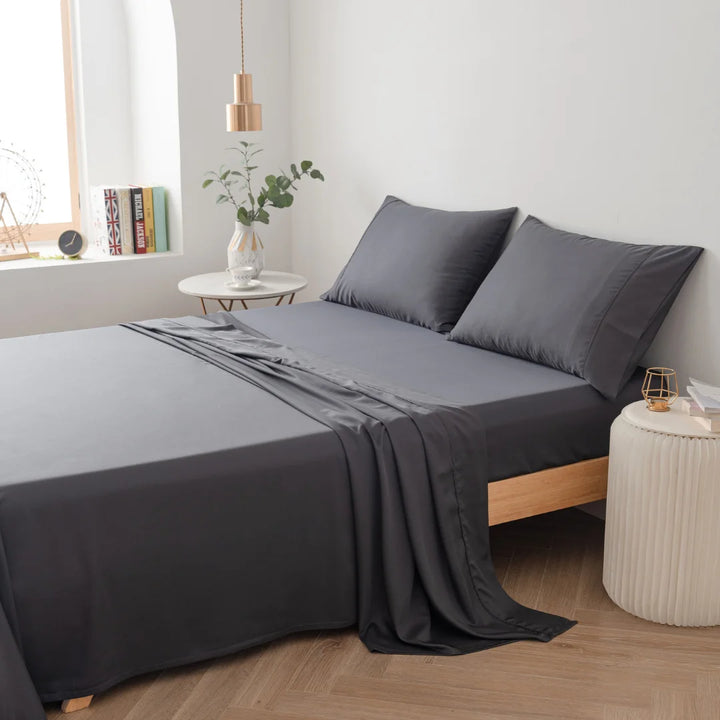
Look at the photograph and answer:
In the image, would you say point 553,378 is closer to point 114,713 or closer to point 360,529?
point 360,529

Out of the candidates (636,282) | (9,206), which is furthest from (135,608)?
(9,206)

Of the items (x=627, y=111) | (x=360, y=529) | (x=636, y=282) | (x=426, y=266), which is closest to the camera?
(x=360, y=529)

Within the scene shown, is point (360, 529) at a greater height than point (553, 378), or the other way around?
point (553, 378)

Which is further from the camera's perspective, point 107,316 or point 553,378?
point 107,316

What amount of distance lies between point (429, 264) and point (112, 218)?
180 cm

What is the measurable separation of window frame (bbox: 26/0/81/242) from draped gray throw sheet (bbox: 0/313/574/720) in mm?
2438

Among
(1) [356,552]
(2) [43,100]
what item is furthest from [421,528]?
(2) [43,100]

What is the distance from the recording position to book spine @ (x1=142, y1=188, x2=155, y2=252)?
476 cm

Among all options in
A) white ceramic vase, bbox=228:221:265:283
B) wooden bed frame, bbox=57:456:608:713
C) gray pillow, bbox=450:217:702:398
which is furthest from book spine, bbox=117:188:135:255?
wooden bed frame, bbox=57:456:608:713

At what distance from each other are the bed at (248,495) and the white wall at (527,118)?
0.52 metres

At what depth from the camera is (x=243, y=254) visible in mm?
4344

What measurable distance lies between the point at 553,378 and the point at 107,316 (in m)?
2.45

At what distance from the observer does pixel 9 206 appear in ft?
15.9

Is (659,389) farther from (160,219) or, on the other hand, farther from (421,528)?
(160,219)
